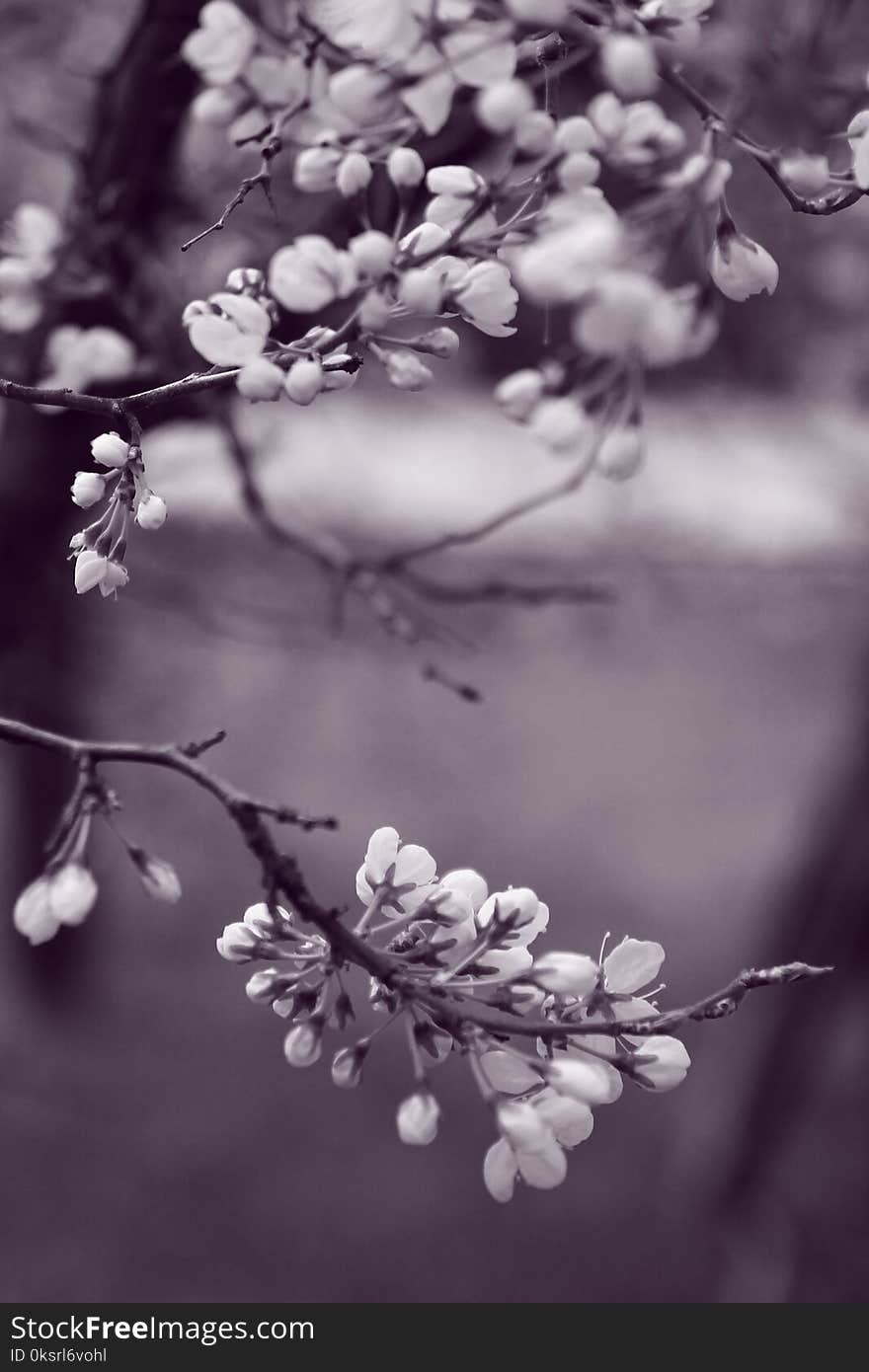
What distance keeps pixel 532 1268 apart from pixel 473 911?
3.44 metres

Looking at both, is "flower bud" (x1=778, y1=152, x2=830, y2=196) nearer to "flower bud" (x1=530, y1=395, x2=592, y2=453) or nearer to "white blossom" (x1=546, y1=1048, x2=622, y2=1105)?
"flower bud" (x1=530, y1=395, x2=592, y2=453)

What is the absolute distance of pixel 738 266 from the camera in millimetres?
786

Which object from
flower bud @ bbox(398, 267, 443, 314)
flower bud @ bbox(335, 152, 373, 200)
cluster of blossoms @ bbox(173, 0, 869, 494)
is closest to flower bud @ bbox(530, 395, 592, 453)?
cluster of blossoms @ bbox(173, 0, 869, 494)

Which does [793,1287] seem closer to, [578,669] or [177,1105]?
[177,1105]

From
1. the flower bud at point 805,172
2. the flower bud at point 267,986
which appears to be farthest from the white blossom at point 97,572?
the flower bud at point 805,172

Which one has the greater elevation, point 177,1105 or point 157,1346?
point 157,1346

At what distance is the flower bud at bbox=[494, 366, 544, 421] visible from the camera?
0.64 metres

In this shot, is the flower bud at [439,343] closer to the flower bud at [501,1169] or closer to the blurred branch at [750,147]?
the blurred branch at [750,147]

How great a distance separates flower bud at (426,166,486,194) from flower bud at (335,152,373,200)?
→ 6cm

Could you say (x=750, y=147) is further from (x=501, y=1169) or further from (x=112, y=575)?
(x=501, y=1169)

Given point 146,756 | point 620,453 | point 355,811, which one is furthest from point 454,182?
point 355,811

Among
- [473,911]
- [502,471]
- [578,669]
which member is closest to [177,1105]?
[473,911]

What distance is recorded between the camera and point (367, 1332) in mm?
2262

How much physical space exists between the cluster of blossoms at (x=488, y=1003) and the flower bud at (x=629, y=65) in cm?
46
